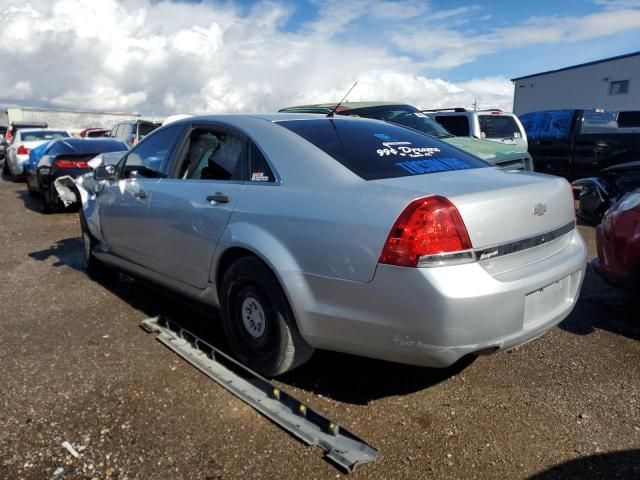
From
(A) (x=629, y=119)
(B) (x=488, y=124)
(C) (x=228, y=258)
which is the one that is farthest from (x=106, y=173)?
→ (A) (x=629, y=119)

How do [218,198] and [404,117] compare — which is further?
[404,117]

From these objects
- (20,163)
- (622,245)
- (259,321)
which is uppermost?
(622,245)

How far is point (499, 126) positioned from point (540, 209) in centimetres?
799

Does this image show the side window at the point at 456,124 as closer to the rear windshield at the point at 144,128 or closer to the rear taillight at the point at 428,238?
the rear taillight at the point at 428,238

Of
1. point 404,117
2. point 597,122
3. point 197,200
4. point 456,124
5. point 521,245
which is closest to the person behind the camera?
point 521,245

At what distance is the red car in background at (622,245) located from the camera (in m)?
3.60

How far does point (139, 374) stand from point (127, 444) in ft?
2.36

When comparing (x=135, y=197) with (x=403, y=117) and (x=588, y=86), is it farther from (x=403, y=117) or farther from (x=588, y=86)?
(x=588, y=86)

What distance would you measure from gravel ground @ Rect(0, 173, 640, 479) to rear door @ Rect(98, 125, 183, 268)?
0.59 metres

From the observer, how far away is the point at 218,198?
3.11m

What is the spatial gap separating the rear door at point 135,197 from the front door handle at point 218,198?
31.9 inches

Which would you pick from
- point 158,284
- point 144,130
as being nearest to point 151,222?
point 158,284

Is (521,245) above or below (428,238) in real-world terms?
below

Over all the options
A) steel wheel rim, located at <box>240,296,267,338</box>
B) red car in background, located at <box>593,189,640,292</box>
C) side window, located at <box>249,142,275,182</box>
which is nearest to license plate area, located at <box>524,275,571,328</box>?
red car in background, located at <box>593,189,640,292</box>
